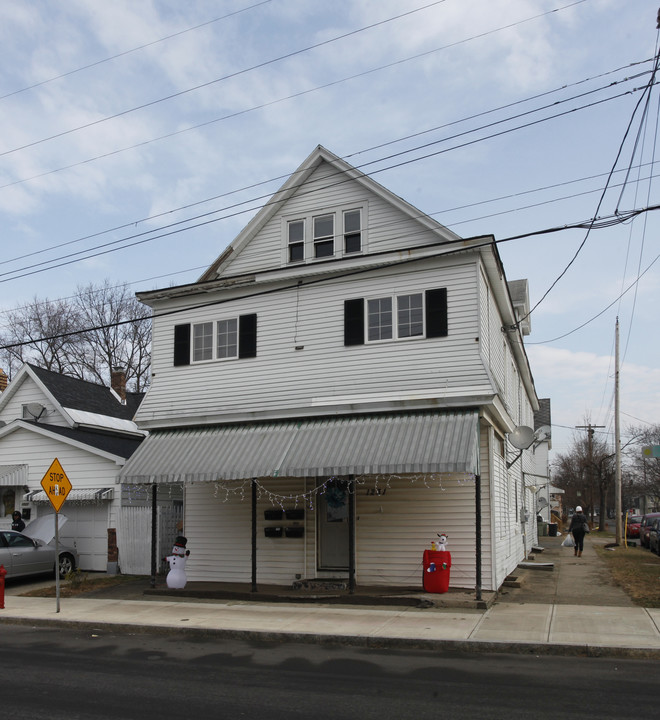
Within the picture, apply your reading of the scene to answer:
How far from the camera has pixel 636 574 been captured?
18641 mm

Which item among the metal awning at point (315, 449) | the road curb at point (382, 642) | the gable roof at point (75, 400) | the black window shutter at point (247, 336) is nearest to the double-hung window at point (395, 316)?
the metal awning at point (315, 449)

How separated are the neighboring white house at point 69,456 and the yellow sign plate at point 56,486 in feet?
13.2

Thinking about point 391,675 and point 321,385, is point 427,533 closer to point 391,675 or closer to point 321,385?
point 321,385

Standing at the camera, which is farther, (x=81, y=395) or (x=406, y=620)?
(x=81, y=395)

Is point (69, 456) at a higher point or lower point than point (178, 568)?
higher

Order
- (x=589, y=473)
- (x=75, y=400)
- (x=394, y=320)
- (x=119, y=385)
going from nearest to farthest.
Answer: (x=394, y=320) → (x=75, y=400) → (x=119, y=385) → (x=589, y=473)

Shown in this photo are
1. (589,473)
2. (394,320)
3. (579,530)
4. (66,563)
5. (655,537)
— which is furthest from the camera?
(589,473)

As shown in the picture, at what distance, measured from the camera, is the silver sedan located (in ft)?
57.1

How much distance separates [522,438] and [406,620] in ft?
21.5

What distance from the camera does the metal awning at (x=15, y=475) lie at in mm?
20922

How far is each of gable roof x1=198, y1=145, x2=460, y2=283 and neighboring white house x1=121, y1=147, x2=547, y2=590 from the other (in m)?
0.04

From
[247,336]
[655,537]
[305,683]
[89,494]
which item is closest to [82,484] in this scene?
[89,494]

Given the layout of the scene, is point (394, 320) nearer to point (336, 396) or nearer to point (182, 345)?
point (336, 396)

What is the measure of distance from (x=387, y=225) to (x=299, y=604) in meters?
8.36
